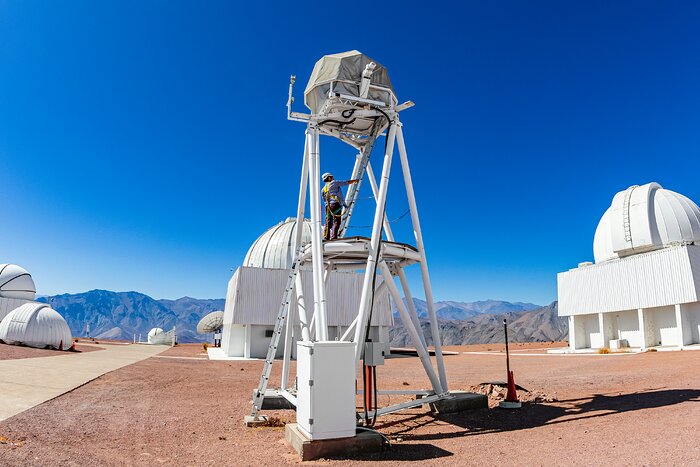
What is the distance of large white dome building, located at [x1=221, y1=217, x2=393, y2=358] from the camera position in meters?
34.7

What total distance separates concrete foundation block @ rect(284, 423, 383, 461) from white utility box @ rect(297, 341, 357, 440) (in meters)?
0.10

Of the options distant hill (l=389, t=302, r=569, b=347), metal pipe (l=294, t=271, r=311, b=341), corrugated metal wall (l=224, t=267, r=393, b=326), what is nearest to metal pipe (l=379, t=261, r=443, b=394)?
metal pipe (l=294, t=271, r=311, b=341)

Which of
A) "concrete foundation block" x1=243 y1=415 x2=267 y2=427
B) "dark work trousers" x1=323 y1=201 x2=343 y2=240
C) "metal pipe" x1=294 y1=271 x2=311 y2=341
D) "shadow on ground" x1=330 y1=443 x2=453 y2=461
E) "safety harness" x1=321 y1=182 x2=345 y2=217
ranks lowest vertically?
"concrete foundation block" x1=243 y1=415 x2=267 y2=427

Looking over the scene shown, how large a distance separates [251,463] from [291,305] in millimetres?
5054

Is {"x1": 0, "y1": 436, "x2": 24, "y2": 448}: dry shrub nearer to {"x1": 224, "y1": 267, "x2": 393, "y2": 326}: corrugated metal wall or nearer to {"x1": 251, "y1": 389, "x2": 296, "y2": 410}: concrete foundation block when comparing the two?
{"x1": 251, "y1": 389, "x2": 296, "y2": 410}: concrete foundation block

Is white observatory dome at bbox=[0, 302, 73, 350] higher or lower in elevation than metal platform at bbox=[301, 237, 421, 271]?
lower

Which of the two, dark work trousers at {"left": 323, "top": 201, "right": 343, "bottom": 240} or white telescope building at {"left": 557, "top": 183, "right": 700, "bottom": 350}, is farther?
white telescope building at {"left": 557, "top": 183, "right": 700, "bottom": 350}

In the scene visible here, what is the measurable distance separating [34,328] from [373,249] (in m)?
32.7

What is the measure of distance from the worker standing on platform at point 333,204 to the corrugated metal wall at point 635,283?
92.7 feet

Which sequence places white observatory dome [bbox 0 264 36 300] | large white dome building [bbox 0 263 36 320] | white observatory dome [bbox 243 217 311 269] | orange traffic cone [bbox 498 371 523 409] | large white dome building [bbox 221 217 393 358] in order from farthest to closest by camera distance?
white observatory dome [bbox 0 264 36 300] < large white dome building [bbox 0 263 36 320] < white observatory dome [bbox 243 217 311 269] < large white dome building [bbox 221 217 393 358] < orange traffic cone [bbox 498 371 523 409]

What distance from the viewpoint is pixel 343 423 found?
8.02 metres

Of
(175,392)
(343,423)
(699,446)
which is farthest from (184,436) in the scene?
(699,446)

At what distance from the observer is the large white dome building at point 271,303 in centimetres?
3466

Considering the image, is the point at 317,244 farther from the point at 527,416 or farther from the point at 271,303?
the point at 271,303
